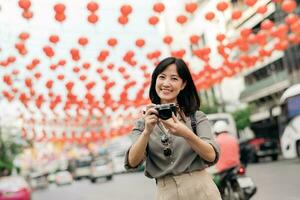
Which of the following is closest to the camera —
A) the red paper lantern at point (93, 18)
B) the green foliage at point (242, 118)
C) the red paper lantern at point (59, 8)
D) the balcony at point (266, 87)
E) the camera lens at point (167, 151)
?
the camera lens at point (167, 151)

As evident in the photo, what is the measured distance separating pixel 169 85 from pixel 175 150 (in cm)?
34

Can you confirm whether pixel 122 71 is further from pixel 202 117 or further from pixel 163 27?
pixel 163 27

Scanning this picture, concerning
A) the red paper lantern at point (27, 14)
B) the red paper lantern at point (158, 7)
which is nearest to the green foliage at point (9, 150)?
the red paper lantern at point (158, 7)

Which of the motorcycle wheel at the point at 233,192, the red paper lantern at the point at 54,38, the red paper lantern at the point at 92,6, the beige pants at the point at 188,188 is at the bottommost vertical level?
the motorcycle wheel at the point at 233,192

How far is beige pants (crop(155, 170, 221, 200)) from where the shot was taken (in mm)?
2824

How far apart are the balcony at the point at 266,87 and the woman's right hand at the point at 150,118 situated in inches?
1522

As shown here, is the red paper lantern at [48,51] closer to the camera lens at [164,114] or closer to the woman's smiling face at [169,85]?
the woman's smiling face at [169,85]

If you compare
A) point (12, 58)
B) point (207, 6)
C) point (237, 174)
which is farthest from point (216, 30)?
point (237, 174)

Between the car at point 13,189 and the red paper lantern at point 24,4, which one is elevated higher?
the red paper lantern at point 24,4

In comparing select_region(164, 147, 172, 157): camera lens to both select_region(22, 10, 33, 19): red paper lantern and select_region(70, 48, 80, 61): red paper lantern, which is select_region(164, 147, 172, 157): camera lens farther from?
select_region(70, 48, 80, 61): red paper lantern

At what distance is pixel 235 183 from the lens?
30.8 ft

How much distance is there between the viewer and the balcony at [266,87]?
41369 mm

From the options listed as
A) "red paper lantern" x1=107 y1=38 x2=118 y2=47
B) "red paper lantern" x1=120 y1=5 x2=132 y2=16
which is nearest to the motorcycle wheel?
"red paper lantern" x1=120 y1=5 x2=132 y2=16

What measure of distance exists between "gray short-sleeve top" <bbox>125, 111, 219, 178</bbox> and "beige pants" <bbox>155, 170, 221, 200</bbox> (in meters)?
0.03
